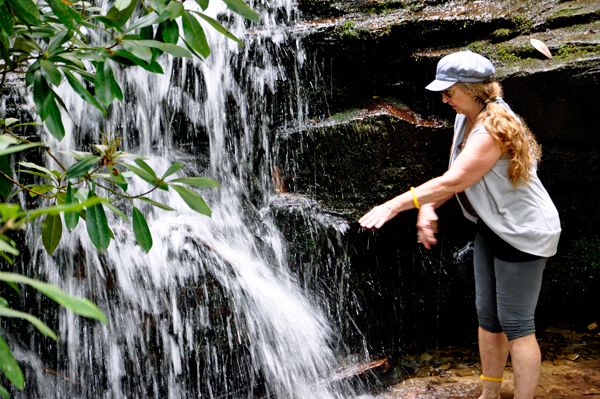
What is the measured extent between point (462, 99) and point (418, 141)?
122cm

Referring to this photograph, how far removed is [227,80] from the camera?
4.22 meters

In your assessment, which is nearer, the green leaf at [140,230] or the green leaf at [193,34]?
the green leaf at [193,34]

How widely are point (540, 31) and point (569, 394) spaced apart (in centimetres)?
287

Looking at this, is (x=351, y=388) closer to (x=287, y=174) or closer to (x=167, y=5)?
(x=287, y=174)

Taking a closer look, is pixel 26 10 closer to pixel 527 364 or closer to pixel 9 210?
pixel 9 210

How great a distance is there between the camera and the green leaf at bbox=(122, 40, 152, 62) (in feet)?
5.49

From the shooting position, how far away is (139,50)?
5.57ft

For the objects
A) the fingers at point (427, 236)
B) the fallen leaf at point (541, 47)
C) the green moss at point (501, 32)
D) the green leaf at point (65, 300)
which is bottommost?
the fingers at point (427, 236)

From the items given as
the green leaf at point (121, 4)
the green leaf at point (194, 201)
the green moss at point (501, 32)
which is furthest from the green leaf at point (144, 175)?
the green moss at point (501, 32)

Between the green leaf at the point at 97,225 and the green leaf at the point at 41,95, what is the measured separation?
1.24ft

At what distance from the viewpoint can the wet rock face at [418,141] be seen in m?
3.63

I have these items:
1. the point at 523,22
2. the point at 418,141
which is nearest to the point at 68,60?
the point at 418,141

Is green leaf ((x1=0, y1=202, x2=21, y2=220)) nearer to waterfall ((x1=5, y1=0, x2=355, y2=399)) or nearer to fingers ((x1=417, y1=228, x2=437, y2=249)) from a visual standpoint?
fingers ((x1=417, y1=228, x2=437, y2=249))

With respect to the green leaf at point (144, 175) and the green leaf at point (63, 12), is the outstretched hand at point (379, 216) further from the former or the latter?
the green leaf at point (63, 12)
